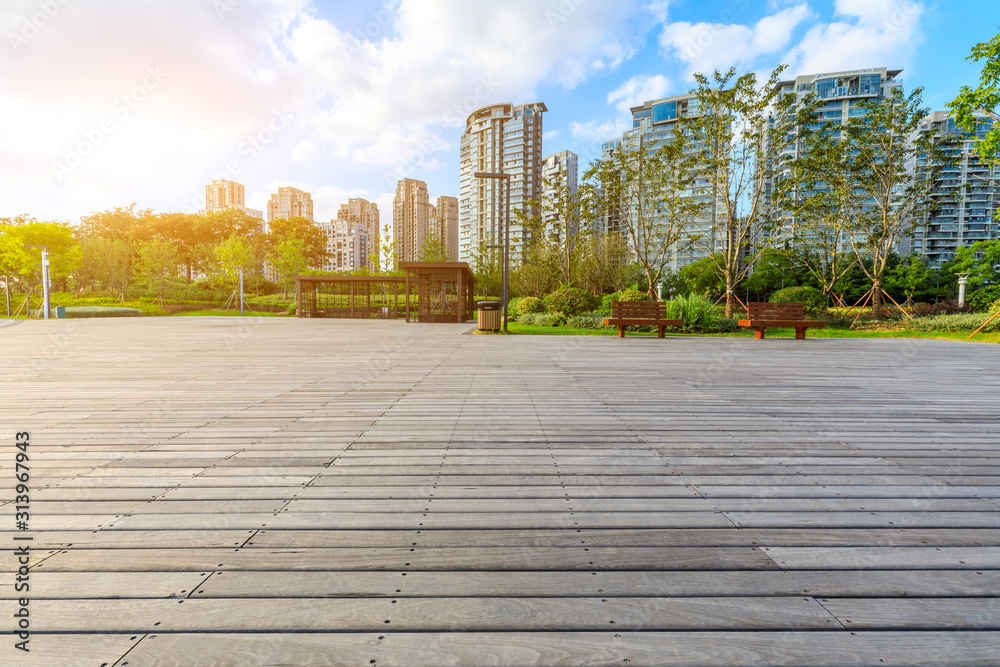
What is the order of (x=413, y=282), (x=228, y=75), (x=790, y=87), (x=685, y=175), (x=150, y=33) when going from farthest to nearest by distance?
(x=790, y=87), (x=413, y=282), (x=685, y=175), (x=228, y=75), (x=150, y=33)

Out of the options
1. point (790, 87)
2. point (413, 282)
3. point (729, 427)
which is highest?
point (790, 87)

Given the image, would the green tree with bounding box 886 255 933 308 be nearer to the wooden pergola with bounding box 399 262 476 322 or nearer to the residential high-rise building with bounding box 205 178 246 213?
the wooden pergola with bounding box 399 262 476 322

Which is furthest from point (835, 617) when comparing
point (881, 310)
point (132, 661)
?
point (881, 310)

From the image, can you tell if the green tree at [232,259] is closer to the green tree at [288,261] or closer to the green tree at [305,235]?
the green tree at [288,261]

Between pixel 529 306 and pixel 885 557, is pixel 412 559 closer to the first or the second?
pixel 885 557

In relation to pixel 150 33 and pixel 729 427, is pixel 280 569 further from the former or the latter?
pixel 150 33

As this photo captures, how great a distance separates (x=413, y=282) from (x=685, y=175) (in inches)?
650

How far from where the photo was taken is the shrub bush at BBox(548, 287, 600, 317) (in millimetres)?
19594

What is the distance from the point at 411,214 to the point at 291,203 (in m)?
39.3

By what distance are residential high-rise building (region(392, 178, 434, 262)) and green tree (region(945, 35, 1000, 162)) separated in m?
59.1

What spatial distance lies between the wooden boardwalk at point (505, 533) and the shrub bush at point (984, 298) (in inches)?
714

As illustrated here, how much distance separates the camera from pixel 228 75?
448 inches

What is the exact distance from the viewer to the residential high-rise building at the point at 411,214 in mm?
→ 68312

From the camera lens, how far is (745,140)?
1847 cm
